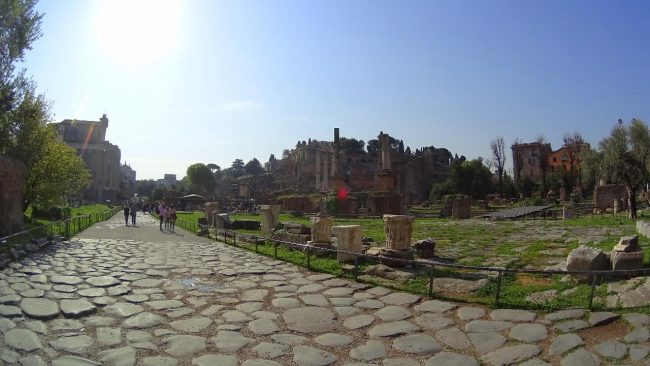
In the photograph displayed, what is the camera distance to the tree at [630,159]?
20828mm

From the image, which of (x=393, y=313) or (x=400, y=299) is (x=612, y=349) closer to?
(x=393, y=313)

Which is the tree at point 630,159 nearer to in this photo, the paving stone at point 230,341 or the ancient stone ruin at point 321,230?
the ancient stone ruin at point 321,230

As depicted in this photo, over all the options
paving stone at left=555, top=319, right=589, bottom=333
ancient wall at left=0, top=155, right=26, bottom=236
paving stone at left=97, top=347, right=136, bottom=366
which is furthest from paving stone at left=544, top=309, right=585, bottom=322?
ancient wall at left=0, top=155, right=26, bottom=236

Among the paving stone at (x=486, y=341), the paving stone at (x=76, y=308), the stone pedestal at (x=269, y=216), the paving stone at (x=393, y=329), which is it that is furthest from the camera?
the stone pedestal at (x=269, y=216)

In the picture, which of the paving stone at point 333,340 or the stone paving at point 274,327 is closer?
the stone paving at point 274,327

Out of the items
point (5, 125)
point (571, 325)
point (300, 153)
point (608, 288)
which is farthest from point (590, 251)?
point (300, 153)

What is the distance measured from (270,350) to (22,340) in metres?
2.54

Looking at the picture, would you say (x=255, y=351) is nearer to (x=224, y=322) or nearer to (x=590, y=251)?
(x=224, y=322)

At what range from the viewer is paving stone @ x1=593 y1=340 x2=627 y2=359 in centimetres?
411

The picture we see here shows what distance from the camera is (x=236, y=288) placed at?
24.1ft

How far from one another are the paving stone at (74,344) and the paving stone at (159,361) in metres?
0.70

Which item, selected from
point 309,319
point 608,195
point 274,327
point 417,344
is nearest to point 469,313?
point 417,344

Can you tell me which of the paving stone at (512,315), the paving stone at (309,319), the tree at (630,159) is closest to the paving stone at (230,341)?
the paving stone at (309,319)

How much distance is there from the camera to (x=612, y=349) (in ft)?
13.8
